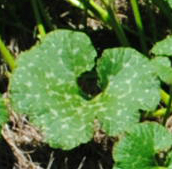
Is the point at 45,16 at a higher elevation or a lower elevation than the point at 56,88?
higher

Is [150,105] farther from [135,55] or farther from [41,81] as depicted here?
[41,81]

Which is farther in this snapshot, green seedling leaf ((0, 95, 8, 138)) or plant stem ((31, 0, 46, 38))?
plant stem ((31, 0, 46, 38))

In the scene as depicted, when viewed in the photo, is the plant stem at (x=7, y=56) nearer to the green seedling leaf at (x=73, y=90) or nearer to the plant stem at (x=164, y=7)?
the green seedling leaf at (x=73, y=90)

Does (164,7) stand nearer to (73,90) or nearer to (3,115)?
(73,90)

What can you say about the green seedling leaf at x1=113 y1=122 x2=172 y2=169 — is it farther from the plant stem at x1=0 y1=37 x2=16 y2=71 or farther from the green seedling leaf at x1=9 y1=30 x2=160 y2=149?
the plant stem at x1=0 y1=37 x2=16 y2=71

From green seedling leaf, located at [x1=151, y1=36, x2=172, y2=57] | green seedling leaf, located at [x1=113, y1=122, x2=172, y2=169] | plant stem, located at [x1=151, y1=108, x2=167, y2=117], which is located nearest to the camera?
green seedling leaf, located at [x1=113, y1=122, x2=172, y2=169]

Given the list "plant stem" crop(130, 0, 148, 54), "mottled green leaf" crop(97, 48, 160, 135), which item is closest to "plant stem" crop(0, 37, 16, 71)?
"mottled green leaf" crop(97, 48, 160, 135)

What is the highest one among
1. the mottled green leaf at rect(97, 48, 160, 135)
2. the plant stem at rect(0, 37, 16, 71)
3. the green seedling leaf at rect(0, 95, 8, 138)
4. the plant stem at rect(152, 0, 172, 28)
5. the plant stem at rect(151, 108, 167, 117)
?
the plant stem at rect(0, 37, 16, 71)

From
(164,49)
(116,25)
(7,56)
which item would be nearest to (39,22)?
(7,56)
